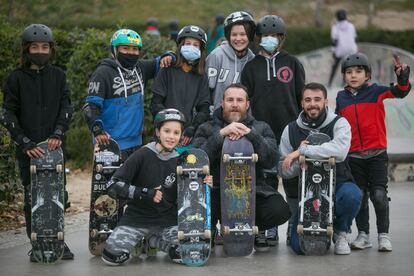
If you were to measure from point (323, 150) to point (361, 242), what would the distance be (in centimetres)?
97

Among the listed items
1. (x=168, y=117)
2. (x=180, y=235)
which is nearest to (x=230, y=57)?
(x=168, y=117)

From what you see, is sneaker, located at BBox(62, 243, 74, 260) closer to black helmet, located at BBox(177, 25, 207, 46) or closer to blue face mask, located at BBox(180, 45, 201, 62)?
blue face mask, located at BBox(180, 45, 201, 62)

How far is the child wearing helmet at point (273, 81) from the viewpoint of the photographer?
8258mm

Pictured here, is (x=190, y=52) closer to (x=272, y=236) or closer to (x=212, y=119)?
(x=212, y=119)

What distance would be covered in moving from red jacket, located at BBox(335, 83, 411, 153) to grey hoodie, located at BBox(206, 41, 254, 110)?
1087 millimetres

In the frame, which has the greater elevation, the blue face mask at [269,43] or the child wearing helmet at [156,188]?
the blue face mask at [269,43]

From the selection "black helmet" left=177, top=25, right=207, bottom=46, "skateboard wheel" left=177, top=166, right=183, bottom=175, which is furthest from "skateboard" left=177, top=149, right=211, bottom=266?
"black helmet" left=177, top=25, right=207, bottom=46

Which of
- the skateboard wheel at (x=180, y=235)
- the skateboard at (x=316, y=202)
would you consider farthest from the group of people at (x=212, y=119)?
the skateboard wheel at (x=180, y=235)

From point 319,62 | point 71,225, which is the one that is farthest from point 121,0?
point 71,225

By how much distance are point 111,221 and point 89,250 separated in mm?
348

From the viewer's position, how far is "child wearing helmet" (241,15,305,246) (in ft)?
27.1

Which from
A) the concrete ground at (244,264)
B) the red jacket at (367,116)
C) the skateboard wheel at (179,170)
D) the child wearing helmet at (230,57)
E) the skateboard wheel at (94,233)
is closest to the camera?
the concrete ground at (244,264)

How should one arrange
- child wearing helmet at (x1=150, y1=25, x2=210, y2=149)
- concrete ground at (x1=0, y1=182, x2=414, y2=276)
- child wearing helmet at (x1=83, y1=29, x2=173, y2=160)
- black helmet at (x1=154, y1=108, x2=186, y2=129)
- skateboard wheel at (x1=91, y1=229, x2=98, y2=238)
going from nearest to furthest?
concrete ground at (x1=0, y1=182, x2=414, y2=276), black helmet at (x1=154, y1=108, x2=186, y2=129), skateboard wheel at (x1=91, y1=229, x2=98, y2=238), child wearing helmet at (x1=83, y1=29, x2=173, y2=160), child wearing helmet at (x1=150, y1=25, x2=210, y2=149)

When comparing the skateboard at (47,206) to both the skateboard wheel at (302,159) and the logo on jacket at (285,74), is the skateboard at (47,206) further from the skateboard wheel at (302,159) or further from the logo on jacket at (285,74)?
the logo on jacket at (285,74)
